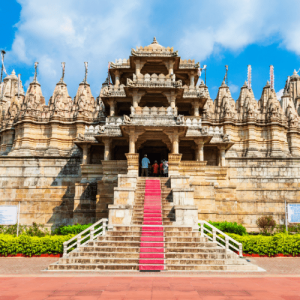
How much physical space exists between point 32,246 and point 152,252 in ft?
22.0

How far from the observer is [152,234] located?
13.8 m

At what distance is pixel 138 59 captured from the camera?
25984 mm

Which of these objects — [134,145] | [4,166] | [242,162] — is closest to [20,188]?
[4,166]

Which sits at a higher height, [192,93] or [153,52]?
[153,52]

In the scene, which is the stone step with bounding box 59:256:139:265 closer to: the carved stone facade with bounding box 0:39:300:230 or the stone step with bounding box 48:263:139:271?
the stone step with bounding box 48:263:139:271

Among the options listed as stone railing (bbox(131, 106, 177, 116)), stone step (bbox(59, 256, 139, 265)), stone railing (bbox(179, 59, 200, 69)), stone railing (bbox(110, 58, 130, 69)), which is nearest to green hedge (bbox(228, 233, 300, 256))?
stone step (bbox(59, 256, 139, 265))

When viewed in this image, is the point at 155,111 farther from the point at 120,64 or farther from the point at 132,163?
the point at 120,64

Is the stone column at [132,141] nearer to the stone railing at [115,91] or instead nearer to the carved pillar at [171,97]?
the carved pillar at [171,97]

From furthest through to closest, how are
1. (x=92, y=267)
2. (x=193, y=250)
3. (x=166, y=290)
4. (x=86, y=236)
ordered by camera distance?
(x=86, y=236), (x=193, y=250), (x=92, y=267), (x=166, y=290)

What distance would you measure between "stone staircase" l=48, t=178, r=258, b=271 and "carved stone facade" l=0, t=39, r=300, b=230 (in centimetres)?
153

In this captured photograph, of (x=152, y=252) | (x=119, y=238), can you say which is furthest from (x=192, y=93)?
(x=152, y=252)

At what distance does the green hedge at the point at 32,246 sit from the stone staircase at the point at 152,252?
2.82 meters

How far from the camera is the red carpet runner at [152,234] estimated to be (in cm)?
1194

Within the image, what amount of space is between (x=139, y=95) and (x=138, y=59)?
3.69 metres
